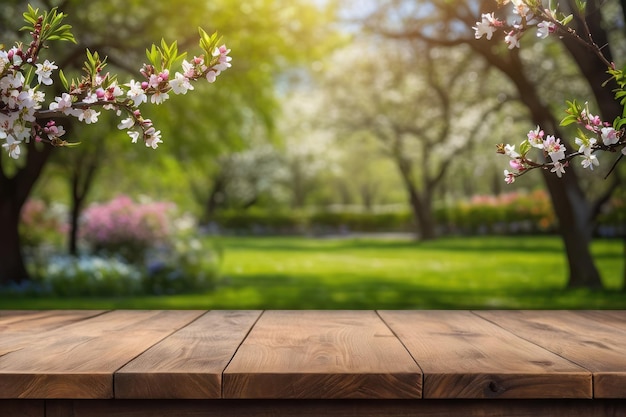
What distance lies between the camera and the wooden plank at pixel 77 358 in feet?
5.86

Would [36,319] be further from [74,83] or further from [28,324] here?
[74,83]

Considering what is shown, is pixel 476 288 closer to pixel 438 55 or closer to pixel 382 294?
pixel 382 294

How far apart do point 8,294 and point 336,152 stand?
2976 centimetres

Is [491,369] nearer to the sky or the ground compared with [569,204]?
nearer to the ground

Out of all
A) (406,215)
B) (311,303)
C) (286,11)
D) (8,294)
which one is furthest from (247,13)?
(406,215)

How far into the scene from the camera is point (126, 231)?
12.1 meters

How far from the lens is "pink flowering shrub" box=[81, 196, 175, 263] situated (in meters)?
12.1

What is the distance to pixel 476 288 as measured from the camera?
36.4 ft

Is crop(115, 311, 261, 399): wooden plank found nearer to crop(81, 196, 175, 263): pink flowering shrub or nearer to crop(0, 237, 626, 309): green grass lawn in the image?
crop(0, 237, 626, 309): green grass lawn

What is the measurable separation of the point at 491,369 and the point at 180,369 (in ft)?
2.67

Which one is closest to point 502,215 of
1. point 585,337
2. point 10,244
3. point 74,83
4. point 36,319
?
point 10,244

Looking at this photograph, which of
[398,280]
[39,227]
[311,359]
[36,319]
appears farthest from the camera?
[39,227]

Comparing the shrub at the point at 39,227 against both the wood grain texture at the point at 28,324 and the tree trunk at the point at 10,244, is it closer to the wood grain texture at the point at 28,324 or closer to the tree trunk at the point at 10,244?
the tree trunk at the point at 10,244

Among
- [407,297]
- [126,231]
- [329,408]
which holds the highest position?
[126,231]
